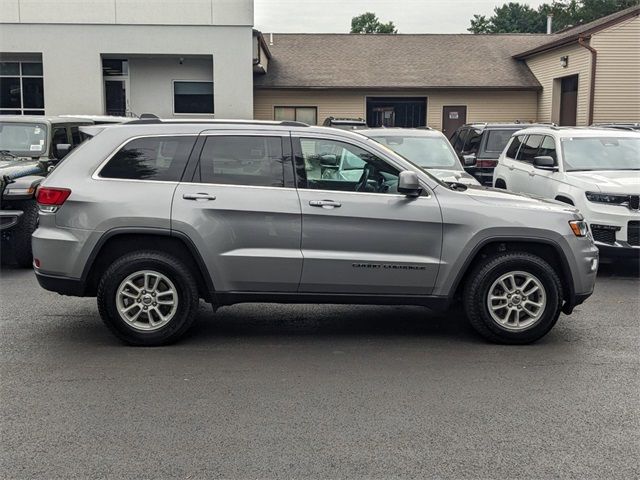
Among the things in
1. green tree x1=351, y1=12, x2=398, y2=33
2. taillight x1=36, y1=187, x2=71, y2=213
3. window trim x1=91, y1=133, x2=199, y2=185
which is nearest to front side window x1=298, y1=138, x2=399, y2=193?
window trim x1=91, y1=133, x2=199, y2=185

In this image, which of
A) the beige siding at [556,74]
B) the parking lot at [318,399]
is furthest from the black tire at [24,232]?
the beige siding at [556,74]

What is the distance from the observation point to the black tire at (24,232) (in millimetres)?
9227

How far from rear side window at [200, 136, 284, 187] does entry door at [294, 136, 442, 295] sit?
0.29 m

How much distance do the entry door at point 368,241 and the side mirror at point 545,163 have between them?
4633 millimetres

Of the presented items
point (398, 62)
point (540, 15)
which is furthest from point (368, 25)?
point (398, 62)

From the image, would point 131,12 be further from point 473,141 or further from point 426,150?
point 426,150

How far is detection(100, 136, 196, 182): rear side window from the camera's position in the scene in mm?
6148

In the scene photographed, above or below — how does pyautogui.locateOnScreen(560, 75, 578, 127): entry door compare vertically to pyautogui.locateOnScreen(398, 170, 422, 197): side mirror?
above

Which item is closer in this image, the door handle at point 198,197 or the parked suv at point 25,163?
the door handle at point 198,197

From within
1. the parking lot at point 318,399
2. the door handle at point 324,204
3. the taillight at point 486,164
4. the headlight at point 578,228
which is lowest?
the parking lot at point 318,399

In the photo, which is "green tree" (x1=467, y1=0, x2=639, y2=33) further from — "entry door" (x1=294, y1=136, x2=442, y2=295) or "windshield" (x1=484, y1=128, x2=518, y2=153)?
"entry door" (x1=294, y1=136, x2=442, y2=295)

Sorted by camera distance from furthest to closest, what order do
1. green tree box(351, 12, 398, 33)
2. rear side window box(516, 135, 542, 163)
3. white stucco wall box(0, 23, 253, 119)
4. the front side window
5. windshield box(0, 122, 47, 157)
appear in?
green tree box(351, 12, 398, 33), white stucco wall box(0, 23, 253, 119), rear side window box(516, 135, 542, 163), windshield box(0, 122, 47, 157), the front side window

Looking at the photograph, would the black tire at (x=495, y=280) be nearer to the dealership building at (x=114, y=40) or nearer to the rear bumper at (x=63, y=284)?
the rear bumper at (x=63, y=284)

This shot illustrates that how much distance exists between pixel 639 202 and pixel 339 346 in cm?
498
